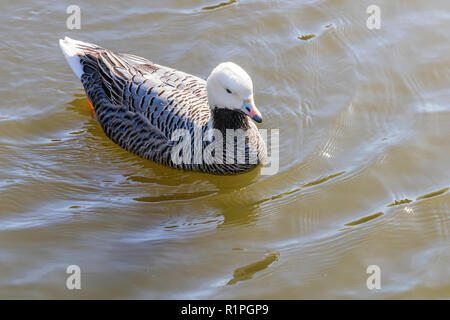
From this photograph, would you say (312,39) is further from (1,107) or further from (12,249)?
(12,249)

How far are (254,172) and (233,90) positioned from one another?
1.37 meters

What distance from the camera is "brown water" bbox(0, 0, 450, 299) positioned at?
7273 millimetres

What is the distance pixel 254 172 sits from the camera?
8.92m

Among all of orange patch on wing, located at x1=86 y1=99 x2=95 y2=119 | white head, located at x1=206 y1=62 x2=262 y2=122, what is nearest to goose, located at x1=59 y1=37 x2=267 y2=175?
white head, located at x1=206 y1=62 x2=262 y2=122

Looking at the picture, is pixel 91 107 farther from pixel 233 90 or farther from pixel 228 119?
pixel 233 90

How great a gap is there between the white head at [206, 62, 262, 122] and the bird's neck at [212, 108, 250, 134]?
0.14 m

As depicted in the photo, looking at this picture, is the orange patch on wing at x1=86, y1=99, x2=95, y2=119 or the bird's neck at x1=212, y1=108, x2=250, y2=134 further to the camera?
the orange patch on wing at x1=86, y1=99, x2=95, y2=119

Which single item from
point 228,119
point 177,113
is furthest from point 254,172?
point 177,113

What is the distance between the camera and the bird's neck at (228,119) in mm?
8516

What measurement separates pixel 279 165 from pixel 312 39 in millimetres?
3158

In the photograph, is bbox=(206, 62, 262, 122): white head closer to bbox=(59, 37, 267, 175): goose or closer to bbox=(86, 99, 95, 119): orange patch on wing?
bbox=(59, 37, 267, 175): goose

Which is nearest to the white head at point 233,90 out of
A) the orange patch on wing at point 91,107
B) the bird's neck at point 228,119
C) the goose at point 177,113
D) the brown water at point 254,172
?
the goose at point 177,113

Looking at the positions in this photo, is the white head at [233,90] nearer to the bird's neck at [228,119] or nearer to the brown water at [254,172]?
the bird's neck at [228,119]

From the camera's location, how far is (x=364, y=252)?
7484 mm
